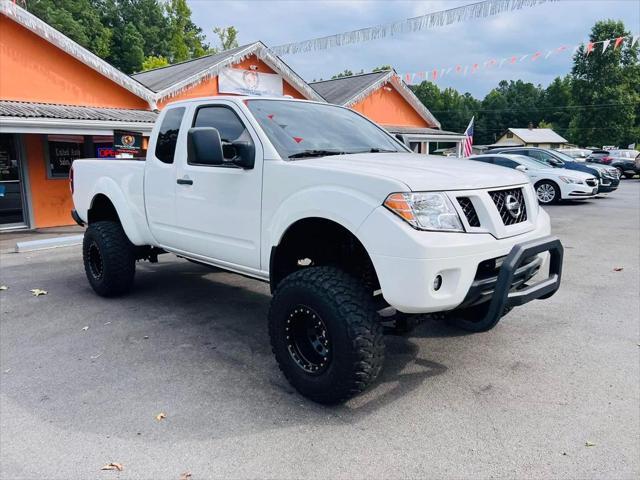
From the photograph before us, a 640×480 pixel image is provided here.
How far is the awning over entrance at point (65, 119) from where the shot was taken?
9508 millimetres

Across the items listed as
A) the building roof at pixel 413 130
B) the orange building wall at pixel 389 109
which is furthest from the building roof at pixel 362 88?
the building roof at pixel 413 130

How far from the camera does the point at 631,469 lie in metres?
2.50

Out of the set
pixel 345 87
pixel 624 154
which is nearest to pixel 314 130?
pixel 345 87

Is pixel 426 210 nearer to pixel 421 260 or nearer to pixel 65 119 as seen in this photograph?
pixel 421 260

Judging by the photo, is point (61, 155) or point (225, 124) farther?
point (61, 155)

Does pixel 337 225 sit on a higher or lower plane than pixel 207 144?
lower

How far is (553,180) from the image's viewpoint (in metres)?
14.4

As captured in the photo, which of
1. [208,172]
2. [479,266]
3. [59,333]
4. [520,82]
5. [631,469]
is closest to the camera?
[631,469]

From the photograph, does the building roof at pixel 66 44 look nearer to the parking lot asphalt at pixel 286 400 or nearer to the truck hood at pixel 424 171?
the parking lot asphalt at pixel 286 400

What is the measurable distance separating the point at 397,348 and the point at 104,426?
2243 millimetres

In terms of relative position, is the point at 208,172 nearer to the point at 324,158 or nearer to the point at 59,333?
the point at 324,158

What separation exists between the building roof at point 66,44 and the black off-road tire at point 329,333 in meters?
10.6

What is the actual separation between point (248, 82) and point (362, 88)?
607 centimetres

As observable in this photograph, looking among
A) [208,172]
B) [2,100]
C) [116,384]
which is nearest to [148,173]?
[208,172]
